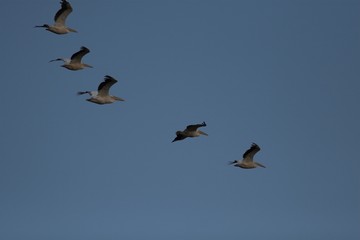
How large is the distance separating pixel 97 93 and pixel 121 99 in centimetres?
183

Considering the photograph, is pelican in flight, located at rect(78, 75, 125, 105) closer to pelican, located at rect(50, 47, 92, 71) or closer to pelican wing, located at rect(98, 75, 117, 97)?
pelican wing, located at rect(98, 75, 117, 97)

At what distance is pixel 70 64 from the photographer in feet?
161

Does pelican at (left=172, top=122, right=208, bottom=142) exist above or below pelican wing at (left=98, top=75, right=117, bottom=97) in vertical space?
below

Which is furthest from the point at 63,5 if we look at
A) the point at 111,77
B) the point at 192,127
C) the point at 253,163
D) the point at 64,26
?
the point at 253,163

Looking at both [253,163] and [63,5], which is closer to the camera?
[63,5]

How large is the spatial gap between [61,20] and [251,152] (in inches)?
470

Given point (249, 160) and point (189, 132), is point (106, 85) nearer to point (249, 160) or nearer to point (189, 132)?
point (189, 132)

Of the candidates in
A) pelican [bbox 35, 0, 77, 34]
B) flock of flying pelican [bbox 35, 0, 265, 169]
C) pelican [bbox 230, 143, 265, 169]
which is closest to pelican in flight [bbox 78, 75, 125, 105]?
flock of flying pelican [bbox 35, 0, 265, 169]

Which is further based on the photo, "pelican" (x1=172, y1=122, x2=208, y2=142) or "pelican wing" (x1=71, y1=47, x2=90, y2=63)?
"pelican" (x1=172, y1=122, x2=208, y2=142)

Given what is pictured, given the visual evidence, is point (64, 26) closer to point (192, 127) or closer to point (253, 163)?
point (192, 127)

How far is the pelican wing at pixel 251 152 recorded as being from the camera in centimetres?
5099

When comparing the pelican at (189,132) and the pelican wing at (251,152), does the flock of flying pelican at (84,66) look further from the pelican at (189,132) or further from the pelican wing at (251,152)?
the pelican wing at (251,152)

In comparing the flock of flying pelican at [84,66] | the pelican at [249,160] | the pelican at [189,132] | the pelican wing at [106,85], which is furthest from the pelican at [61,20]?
the pelican at [249,160]

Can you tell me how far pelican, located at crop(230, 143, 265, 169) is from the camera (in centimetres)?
5116
